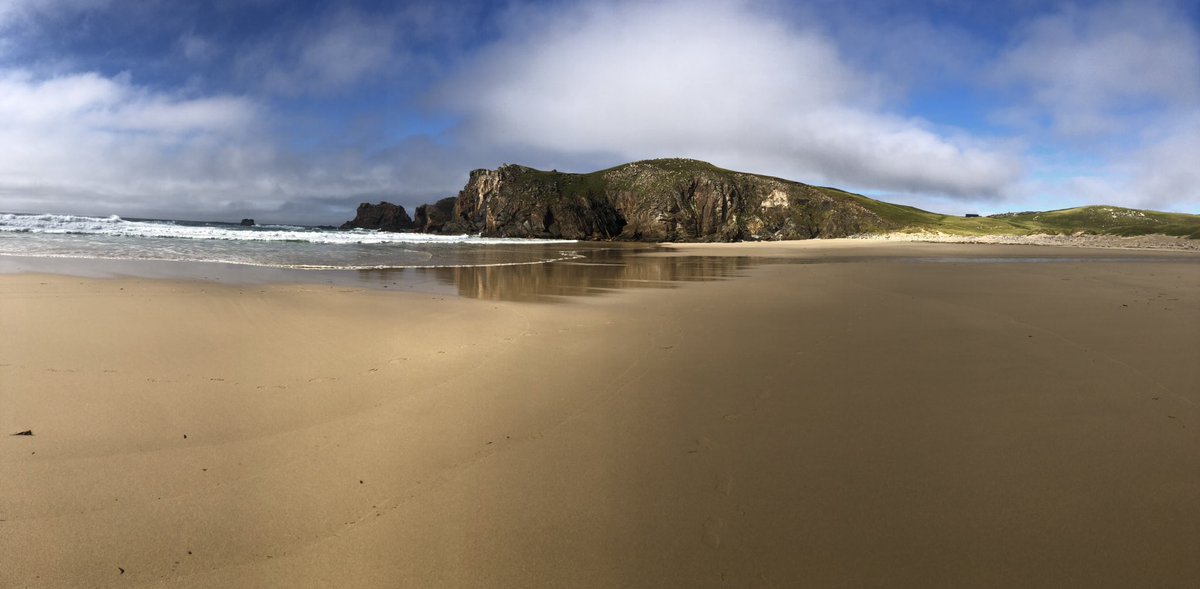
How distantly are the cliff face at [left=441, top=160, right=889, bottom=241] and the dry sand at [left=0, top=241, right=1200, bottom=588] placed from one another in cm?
6654

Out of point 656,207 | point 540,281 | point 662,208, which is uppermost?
point 656,207

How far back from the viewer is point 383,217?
109m

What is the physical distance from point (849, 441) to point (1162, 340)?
615 cm

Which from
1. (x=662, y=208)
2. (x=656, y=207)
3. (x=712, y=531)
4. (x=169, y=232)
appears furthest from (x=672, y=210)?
(x=712, y=531)

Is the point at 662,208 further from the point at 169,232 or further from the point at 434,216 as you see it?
the point at 169,232

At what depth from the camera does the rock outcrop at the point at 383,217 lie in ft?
356

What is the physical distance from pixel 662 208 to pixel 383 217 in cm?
6280

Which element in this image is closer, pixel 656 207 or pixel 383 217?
pixel 656 207

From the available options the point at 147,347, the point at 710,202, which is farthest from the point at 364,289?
the point at 710,202

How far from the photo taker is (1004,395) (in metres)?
4.75

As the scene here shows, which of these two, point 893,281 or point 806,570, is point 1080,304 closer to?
point 893,281

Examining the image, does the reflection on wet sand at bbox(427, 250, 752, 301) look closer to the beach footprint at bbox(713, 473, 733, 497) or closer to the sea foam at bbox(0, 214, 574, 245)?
the beach footprint at bbox(713, 473, 733, 497)

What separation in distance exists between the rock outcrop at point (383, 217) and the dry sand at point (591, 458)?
353ft

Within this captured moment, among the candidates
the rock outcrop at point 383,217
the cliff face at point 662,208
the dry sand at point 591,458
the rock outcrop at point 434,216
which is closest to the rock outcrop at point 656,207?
the cliff face at point 662,208
